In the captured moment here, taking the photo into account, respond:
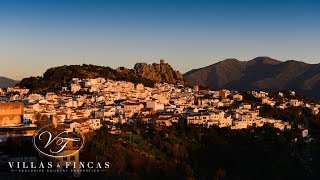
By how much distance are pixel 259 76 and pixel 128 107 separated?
77728 millimetres

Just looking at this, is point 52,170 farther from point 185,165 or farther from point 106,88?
point 106,88

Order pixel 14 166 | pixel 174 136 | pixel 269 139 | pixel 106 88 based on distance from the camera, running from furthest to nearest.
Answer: pixel 106 88, pixel 269 139, pixel 174 136, pixel 14 166

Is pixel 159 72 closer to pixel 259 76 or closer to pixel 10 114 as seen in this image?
pixel 10 114

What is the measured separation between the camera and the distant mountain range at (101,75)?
140 feet

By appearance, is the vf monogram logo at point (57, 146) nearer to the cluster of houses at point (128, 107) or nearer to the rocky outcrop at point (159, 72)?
the cluster of houses at point (128, 107)

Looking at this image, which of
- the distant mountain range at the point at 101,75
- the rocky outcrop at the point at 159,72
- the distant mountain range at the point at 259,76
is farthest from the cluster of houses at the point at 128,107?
the distant mountain range at the point at 259,76

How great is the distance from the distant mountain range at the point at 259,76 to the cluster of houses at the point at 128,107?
4585 cm

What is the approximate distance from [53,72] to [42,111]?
830 inches

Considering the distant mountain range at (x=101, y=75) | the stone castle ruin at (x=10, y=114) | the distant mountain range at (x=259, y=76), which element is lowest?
the stone castle ruin at (x=10, y=114)

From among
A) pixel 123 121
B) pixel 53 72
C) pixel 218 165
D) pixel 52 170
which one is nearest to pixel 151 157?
pixel 218 165

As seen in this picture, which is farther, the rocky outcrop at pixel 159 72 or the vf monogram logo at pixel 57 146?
the rocky outcrop at pixel 159 72

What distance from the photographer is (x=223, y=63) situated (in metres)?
117

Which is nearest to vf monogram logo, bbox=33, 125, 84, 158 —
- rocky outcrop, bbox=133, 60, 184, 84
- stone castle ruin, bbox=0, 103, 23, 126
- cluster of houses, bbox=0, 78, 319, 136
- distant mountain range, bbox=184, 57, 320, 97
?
stone castle ruin, bbox=0, 103, 23, 126

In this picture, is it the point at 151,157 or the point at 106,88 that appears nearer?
the point at 151,157
